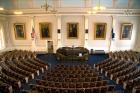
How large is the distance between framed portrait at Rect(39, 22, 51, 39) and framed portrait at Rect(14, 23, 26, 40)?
235 cm

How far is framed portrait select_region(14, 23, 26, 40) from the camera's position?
1999cm

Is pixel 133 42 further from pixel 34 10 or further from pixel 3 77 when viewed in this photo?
pixel 3 77

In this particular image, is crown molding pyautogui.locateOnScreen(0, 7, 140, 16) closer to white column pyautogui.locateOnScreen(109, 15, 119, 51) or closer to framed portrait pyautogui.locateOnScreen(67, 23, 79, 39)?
white column pyautogui.locateOnScreen(109, 15, 119, 51)

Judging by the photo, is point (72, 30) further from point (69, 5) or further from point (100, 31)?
point (100, 31)

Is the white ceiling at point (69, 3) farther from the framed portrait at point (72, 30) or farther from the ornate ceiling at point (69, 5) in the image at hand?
the framed portrait at point (72, 30)

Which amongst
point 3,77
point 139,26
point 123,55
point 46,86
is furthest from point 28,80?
point 139,26

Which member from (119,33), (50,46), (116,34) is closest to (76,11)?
(50,46)

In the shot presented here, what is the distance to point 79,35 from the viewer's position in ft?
65.7

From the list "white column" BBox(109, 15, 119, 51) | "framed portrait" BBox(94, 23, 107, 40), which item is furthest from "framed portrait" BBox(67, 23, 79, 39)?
"white column" BBox(109, 15, 119, 51)

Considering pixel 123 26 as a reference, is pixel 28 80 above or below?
below

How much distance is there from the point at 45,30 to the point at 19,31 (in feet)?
11.5

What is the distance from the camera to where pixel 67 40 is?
20.2 metres

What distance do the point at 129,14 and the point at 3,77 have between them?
52.2 ft

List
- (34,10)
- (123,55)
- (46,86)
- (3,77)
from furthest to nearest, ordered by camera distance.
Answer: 1. (34,10)
2. (123,55)
3. (3,77)
4. (46,86)
